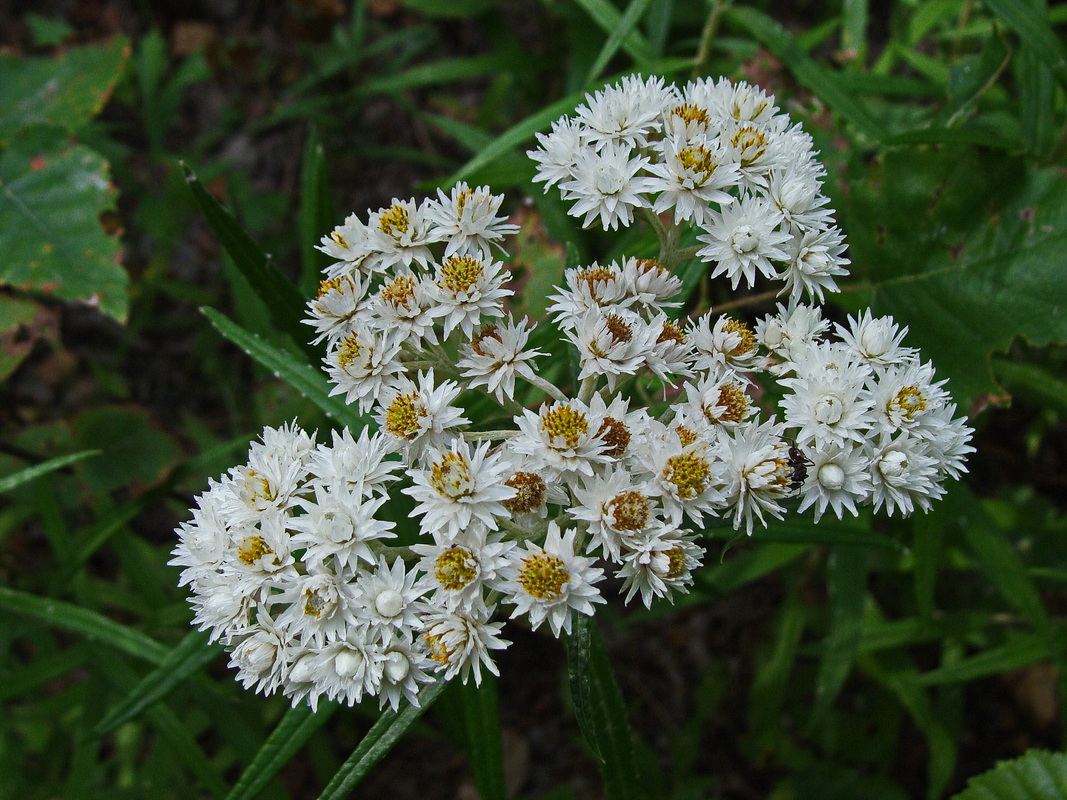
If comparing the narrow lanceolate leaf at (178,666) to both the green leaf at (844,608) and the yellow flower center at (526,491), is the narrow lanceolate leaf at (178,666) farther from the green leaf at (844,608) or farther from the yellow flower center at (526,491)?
the green leaf at (844,608)

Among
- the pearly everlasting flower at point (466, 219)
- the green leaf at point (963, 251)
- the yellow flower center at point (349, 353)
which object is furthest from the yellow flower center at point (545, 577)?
the green leaf at point (963, 251)

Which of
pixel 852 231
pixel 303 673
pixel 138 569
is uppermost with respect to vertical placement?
pixel 852 231

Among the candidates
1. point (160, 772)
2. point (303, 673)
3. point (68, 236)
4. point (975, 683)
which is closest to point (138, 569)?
point (160, 772)

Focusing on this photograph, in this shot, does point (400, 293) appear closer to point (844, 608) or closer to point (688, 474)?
point (688, 474)

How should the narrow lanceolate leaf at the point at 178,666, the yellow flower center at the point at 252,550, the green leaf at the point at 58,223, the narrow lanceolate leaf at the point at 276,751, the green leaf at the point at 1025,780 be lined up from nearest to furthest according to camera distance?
the yellow flower center at the point at 252,550
the narrow lanceolate leaf at the point at 276,751
the green leaf at the point at 1025,780
the narrow lanceolate leaf at the point at 178,666
the green leaf at the point at 58,223

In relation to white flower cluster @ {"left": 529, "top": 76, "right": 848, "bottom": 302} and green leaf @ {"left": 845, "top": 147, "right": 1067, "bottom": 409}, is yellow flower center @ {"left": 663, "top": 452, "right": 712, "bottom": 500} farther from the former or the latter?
green leaf @ {"left": 845, "top": 147, "right": 1067, "bottom": 409}

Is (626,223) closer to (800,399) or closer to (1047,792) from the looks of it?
(800,399)

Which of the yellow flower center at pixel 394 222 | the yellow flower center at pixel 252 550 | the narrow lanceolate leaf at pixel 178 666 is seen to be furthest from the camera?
the narrow lanceolate leaf at pixel 178 666
